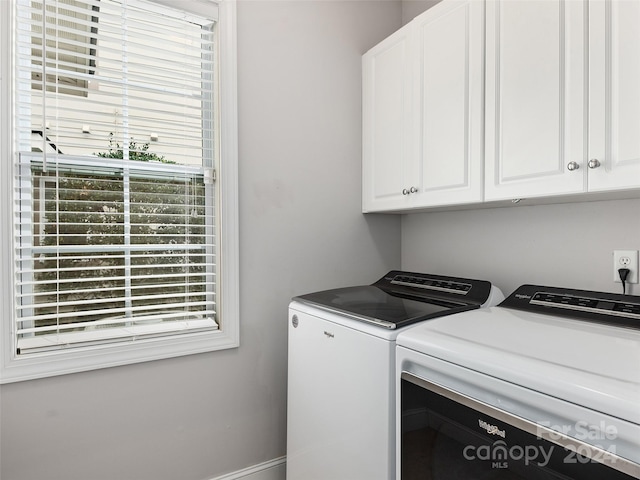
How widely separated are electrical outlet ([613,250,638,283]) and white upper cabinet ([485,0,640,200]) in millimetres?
362

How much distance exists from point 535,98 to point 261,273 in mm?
1275

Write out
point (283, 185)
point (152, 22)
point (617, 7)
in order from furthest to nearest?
point (283, 185) < point (152, 22) < point (617, 7)

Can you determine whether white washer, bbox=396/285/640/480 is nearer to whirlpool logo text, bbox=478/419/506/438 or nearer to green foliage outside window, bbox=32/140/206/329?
whirlpool logo text, bbox=478/419/506/438

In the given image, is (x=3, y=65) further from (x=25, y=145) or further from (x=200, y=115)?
(x=200, y=115)

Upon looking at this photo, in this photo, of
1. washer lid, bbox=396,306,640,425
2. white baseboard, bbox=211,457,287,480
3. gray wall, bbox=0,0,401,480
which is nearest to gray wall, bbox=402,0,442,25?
gray wall, bbox=0,0,401,480

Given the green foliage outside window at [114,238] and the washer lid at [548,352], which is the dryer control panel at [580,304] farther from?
the green foliage outside window at [114,238]

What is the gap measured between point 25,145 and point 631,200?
6.92ft

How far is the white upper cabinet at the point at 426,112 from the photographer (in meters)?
1.48

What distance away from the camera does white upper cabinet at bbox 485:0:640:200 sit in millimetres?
1058

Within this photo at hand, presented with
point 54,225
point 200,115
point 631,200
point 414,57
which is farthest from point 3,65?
point 631,200

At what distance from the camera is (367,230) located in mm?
2145

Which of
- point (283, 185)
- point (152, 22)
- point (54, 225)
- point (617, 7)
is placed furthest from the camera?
point (283, 185)

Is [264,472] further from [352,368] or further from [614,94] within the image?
[614,94]

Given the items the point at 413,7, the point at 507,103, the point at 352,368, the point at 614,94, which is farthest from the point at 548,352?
the point at 413,7
